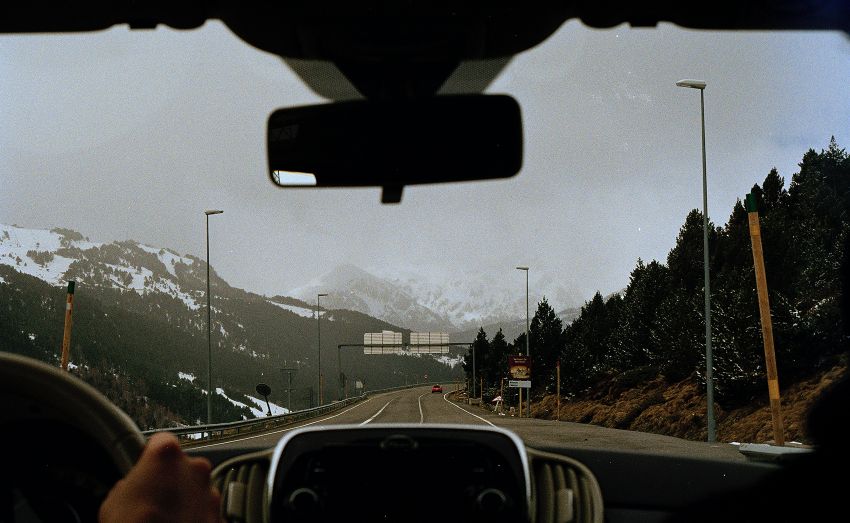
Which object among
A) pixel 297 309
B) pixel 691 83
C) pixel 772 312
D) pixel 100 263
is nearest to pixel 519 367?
pixel 772 312

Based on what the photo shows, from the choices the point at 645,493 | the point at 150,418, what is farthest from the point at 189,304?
the point at 645,493

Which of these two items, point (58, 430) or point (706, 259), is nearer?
point (58, 430)

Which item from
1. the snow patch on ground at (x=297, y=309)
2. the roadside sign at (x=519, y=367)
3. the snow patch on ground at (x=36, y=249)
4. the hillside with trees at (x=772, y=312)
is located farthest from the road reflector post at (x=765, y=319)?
the roadside sign at (x=519, y=367)

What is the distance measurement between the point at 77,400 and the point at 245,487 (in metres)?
1.13

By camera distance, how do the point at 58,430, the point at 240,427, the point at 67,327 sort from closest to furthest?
the point at 58,430, the point at 67,327, the point at 240,427

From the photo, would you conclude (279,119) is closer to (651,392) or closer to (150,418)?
(150,418)

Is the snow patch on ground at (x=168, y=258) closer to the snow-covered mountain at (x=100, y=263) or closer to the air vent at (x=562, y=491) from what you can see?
the snow-covered mountain at (x=100, y=263)

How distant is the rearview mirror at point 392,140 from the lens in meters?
2.20

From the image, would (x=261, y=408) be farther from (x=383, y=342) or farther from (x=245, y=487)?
(x=383, y=342)

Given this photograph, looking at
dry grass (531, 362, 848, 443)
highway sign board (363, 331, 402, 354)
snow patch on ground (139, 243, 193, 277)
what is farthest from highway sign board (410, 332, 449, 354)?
snow patch on ground (139, 243, 193, 277)

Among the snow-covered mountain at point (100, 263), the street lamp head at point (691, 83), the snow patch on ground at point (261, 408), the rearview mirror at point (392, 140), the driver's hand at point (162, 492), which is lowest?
the snow patch on ground at point (261, 408)

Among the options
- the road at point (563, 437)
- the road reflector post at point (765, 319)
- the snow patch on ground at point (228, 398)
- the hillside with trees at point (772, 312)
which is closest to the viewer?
the road reflector post at point (765, 319)

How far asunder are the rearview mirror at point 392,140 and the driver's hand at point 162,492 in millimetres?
1124

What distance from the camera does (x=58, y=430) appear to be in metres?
1.62
